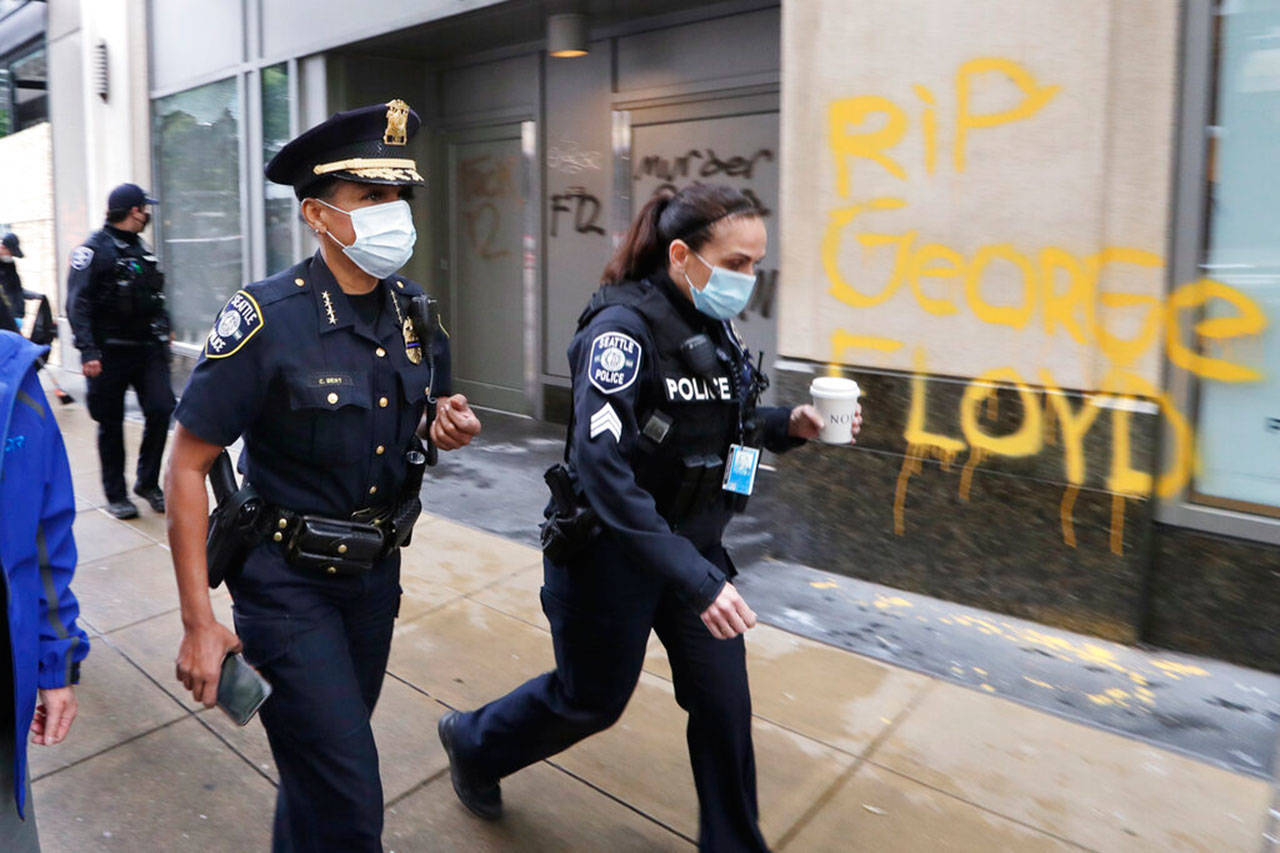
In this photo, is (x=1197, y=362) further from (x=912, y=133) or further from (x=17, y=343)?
(x=17, y=343)

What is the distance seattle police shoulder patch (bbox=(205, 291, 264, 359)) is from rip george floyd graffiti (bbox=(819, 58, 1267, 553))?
10.3 feet

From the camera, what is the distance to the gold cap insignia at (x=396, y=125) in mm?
2350

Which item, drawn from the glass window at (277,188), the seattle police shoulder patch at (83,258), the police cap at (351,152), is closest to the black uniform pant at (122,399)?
the seattle police shoulder patch at (83,258)

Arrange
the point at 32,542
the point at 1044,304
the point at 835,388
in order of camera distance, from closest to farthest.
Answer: the point at 32,542, the point at 835,388, the point at 1044,304

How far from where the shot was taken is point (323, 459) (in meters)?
2.23

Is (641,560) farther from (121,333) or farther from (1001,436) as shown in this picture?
(121,333)

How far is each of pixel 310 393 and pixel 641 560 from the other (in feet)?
2.59

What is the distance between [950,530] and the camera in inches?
178

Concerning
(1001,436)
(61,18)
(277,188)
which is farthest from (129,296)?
(61,18)

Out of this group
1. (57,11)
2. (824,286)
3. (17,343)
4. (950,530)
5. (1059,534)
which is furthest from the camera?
(57,11)

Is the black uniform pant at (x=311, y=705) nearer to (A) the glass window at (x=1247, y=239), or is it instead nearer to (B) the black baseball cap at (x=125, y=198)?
(A) the glass window at (x=1247, y=239)

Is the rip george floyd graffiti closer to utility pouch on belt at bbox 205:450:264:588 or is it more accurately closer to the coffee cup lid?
the coffee cup lid

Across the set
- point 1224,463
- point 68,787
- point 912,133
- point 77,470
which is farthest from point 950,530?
point 77,470

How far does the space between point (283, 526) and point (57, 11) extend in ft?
43.9
